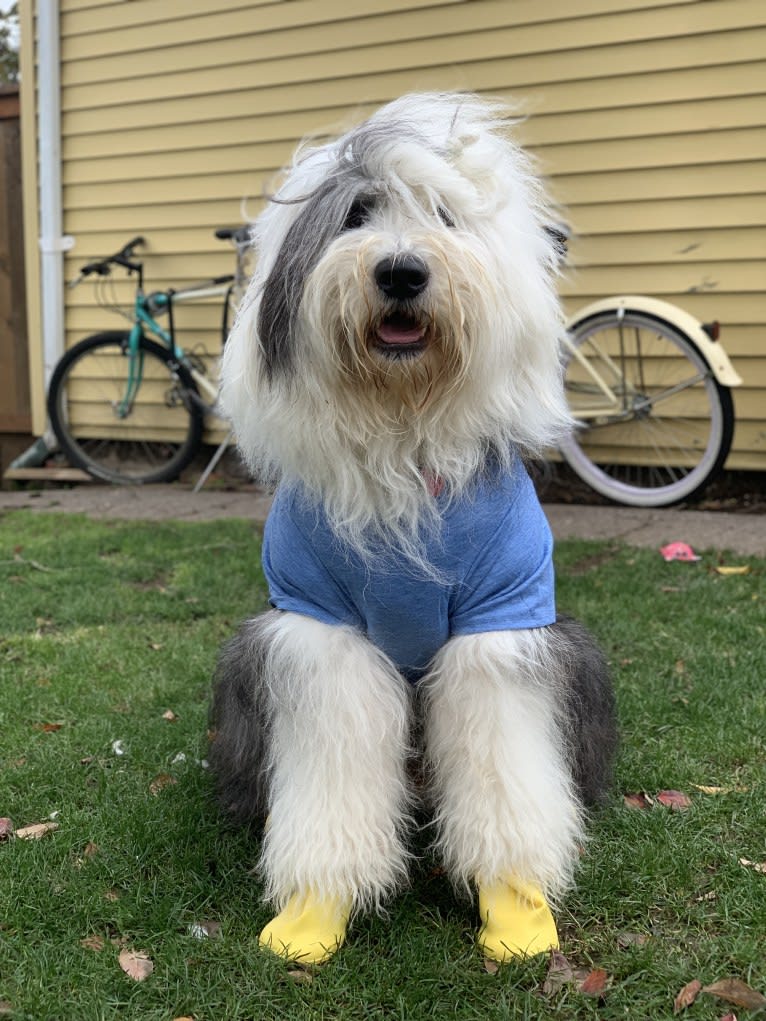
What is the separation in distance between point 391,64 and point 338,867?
512cm

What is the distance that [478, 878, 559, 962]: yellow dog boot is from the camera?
71.2 inches

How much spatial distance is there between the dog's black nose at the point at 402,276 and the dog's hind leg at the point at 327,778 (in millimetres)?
662

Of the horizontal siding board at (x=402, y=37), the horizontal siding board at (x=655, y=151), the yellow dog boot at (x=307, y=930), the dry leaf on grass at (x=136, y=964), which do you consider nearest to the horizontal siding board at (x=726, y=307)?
the horizontal siding board at (x=655, y=151)

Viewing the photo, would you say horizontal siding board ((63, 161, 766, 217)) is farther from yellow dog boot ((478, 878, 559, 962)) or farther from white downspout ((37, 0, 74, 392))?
yellow dog boot ((478, 878, 559, 962))

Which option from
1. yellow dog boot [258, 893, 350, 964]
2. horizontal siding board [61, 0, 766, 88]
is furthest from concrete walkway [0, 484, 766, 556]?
yellow dog boot [258, 893, 350, 964]

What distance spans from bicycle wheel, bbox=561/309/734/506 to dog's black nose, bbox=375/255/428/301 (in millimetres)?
3446

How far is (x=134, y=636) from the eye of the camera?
11.8ft

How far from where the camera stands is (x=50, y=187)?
22.9ft

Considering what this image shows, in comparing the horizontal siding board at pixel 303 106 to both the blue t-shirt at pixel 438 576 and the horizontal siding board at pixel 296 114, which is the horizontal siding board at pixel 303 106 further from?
the blue t-shirt at pixel 438 576

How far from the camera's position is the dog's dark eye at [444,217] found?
1729 mm

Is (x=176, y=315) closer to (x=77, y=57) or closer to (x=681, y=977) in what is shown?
(x=77, y=57)

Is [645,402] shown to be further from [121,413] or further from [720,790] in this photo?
[121,413]

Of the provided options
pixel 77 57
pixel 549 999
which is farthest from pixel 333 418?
pixel 77 57

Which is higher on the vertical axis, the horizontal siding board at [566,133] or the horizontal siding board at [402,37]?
the horizontal siding board at [402,37]
